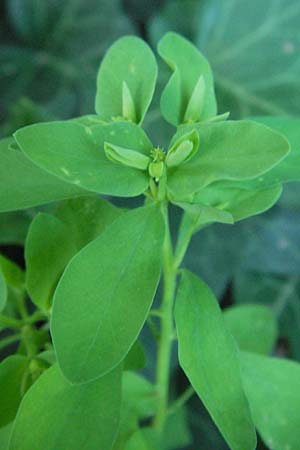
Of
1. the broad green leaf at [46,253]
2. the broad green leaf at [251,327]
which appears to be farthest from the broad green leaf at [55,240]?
the broad green leaf at [251,327]

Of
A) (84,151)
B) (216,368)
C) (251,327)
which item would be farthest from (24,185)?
(251,327)

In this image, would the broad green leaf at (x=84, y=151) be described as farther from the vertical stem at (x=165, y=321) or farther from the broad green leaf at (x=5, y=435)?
the broad green leaf at (x=5, y=435)

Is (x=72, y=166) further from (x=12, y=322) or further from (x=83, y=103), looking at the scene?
(x=83, y=103)

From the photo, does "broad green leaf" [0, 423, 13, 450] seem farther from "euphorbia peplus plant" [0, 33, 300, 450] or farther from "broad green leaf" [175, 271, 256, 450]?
"broad green leaf" [175, 271, 256, 450]

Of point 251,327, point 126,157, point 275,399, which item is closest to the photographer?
point 126,157

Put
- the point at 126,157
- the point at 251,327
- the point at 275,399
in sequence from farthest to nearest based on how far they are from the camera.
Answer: the point at 251,327 < the point at 275,399 < the point at 126,157

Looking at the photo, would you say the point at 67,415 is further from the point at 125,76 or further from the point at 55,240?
the point at 125,76
